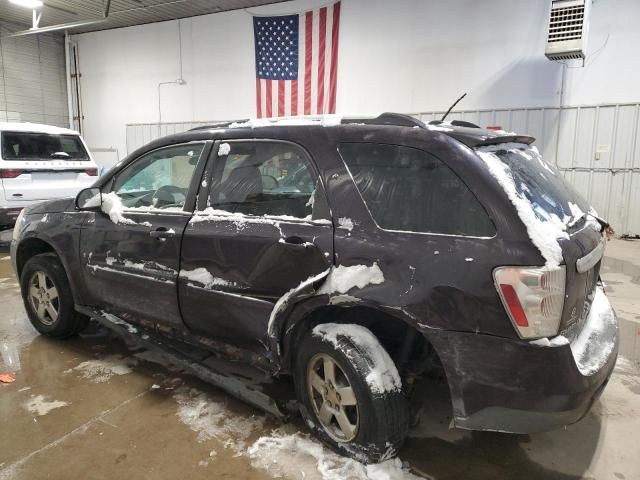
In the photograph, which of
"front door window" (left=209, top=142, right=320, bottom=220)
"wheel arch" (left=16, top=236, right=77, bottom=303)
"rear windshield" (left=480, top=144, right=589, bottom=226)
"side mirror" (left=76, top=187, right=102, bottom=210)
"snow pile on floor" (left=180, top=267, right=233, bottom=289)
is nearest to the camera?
"rear windshield" (left=480, top=144, right=589, bottom=226)

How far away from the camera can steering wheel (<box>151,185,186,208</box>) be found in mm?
2900

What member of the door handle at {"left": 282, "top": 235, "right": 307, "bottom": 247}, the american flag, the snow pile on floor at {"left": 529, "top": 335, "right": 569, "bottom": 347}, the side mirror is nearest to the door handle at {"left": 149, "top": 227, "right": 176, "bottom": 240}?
the side mirror

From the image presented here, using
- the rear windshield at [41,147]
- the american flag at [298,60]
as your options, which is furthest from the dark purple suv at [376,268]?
the american flag at [298,60]

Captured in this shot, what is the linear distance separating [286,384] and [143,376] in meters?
0.98

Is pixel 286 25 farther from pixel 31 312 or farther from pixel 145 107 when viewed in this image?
pixel 31 312

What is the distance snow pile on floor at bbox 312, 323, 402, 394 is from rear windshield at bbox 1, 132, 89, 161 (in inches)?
254

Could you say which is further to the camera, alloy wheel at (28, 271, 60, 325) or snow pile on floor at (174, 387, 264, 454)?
alloy wheel at (28, 271, 60, 325)

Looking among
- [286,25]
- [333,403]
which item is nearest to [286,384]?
[333,403]

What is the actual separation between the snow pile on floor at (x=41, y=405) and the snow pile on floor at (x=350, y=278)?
183 centimetres

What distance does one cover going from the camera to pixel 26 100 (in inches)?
525

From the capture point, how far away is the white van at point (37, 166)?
659cm

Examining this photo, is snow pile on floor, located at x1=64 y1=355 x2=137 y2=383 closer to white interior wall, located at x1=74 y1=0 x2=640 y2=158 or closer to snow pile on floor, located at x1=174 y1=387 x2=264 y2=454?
snow pile on floor, located at x1=174 y1=387 x2=264 y2=454

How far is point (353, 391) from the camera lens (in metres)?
2.10

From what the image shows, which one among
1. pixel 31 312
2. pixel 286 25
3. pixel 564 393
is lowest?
pixel 31 312
